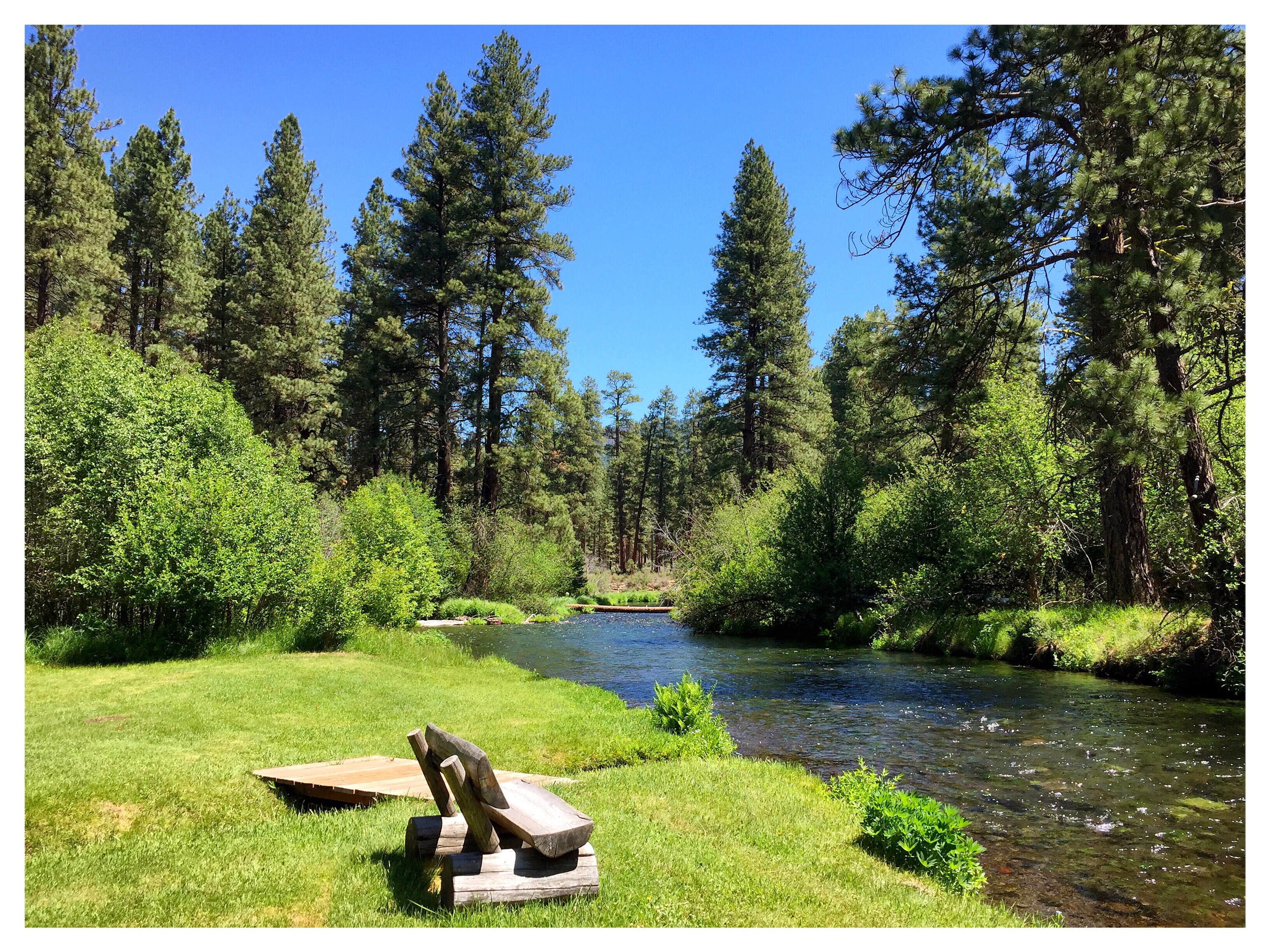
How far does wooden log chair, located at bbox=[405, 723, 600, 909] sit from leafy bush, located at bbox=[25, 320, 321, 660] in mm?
11579

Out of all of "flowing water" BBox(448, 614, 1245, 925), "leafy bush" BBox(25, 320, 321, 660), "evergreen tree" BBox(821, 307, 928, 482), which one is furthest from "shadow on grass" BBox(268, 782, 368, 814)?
"evergreen tree" BBox(821, 307, 928, 482)

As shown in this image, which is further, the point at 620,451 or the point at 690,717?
the point at 620,451

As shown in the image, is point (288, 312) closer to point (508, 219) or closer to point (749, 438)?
point (508, 219)

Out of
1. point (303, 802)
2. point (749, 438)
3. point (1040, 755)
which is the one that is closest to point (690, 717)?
point (1040, 755)

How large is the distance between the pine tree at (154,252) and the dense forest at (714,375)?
156mm

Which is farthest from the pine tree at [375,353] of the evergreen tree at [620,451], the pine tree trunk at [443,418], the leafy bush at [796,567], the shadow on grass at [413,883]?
the shadow on grass at [413,883]

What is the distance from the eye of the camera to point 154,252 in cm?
2909

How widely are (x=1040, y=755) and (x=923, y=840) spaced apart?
164 inches

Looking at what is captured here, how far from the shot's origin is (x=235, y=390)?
3316cm

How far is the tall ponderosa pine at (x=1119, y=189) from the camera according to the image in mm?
8367

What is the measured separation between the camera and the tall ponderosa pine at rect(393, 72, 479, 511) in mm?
31859

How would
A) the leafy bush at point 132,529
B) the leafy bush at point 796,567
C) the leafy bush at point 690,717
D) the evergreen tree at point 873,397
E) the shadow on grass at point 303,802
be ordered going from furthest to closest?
the leafy bush at point 796,567, the leafy bush at point 132,529, the evergreen tree at point 873,397, the leafy bush at point 690,717, the shadow on grass at point 303,802

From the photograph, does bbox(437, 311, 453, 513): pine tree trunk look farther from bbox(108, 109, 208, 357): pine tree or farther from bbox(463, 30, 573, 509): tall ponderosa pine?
bbox(108, 109, 208, 357): pine tree

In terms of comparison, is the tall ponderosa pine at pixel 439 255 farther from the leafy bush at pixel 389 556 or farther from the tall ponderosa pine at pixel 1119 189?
the tall ponderosa pine at pixel 1119 189
